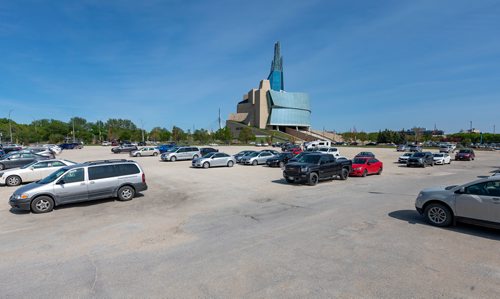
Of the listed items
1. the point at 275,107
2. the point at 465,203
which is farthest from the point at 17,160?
the point at 275,107

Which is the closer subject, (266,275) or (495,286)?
(495,286)

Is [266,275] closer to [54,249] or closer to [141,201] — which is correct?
[54,249]

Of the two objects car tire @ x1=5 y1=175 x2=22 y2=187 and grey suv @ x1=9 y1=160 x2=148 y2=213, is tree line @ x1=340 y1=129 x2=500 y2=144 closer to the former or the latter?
grey suv @ x1=9 y1=160 x2=148 y2=213

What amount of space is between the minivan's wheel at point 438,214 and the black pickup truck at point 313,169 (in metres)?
8.16

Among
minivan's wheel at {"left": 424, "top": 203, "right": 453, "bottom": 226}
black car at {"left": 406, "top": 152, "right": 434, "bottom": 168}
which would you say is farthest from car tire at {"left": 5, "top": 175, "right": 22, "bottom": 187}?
black car at {"left": 406, "top": 152, "right": 434, "bottom": 168}

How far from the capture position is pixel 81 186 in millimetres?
10922

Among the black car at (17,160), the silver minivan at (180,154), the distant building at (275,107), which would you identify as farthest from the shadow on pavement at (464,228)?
the distant building at (275,107)

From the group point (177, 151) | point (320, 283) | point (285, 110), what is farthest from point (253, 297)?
point (285, 110)

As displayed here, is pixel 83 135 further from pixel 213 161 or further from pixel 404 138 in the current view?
pixel 404 138

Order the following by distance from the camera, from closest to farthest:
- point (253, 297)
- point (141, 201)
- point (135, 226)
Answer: point (253, 297) < point (135, 226) < point (141, 201)

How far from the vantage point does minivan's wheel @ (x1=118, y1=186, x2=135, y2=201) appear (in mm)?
11940

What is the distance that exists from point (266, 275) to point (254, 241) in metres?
1.83

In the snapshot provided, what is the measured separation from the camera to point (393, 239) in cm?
691

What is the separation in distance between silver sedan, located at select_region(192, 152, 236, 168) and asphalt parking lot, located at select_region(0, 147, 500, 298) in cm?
1562
